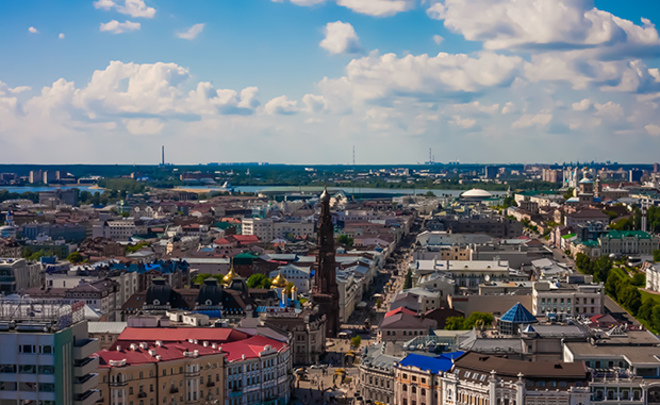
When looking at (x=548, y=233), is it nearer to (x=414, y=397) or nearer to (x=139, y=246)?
(x=139, y=246)

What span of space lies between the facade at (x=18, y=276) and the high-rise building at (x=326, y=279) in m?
23.5

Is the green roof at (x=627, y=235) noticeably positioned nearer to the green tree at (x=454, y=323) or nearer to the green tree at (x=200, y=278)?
the green tree at (x=200, y=278)

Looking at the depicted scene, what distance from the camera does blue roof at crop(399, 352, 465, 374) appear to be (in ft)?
145

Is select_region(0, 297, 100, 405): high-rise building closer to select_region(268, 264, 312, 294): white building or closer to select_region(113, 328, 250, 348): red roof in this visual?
select_region(113, 328, 250, 348): red roof

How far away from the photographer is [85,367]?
105 ft

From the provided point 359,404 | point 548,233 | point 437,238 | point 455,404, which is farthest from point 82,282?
point 548,233

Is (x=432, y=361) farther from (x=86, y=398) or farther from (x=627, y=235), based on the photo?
(x=627, y=235)

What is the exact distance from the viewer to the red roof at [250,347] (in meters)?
46.9

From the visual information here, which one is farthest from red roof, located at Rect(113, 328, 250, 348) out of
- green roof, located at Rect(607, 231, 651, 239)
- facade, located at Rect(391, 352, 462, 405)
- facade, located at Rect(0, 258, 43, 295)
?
green roof, located at Rect(607, 231, 651, 239)

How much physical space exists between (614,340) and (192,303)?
28.3m

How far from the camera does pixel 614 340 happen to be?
45.6 m

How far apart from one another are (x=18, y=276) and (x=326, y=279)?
25.6m

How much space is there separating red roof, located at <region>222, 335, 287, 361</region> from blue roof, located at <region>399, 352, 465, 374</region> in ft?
22.4

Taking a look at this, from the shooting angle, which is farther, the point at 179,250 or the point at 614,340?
the point at 179,250
